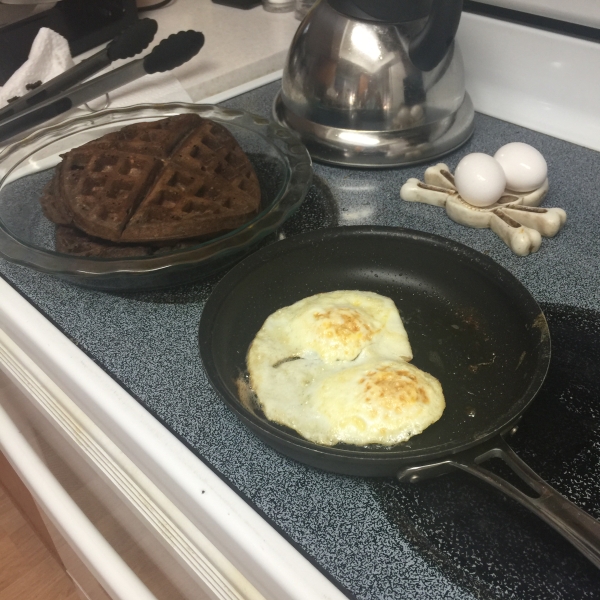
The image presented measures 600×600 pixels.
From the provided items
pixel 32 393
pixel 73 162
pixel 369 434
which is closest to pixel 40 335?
pixel 32 393

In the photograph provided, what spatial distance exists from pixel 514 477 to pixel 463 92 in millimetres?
575

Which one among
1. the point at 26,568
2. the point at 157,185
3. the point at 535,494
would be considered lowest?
the point at 26,568

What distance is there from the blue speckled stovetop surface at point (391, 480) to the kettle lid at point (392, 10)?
9.1 inches

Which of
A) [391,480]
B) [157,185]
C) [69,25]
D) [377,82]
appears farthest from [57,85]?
[391,480]

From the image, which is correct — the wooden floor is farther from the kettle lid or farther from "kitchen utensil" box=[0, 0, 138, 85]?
the kettle lid

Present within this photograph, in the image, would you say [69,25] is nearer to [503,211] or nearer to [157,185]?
[157,185]

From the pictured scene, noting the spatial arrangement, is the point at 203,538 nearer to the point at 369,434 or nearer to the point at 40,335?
the point at 369,434

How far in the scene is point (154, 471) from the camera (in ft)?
1.52

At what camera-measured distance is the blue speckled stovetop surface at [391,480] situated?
0.37 meters

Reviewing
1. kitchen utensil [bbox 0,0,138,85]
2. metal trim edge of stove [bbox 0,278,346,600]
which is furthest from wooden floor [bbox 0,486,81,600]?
kitchen utensil [bbox 0,0,138,85]

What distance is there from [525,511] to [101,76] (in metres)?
0.83

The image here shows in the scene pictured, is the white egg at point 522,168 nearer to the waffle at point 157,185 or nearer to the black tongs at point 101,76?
the waffle at point 157,185

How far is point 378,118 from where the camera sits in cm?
74

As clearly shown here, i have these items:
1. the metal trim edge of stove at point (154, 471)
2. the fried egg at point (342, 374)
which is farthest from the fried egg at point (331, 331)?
the metal trim edge of stove at point (154, 471)
